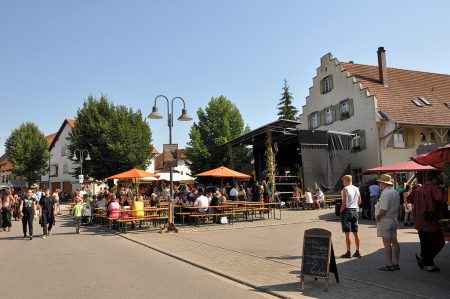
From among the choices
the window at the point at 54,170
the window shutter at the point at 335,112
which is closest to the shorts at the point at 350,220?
the window shutter at the point at 335,112

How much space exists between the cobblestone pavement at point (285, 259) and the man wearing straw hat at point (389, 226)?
0.28 meters

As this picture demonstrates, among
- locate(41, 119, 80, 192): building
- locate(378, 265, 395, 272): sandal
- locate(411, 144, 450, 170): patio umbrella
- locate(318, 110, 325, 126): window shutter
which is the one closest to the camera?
locate(378, 265, 395, 272): sandal

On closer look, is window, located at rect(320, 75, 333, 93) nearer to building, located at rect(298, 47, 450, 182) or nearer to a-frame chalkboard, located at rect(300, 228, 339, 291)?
building, located at rect(298, 47, 450, 182)

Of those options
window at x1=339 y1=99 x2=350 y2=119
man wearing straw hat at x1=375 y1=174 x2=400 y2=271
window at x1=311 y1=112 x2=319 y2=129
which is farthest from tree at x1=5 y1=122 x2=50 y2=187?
man wearing straw hat at x1=375 y1=174 x2=400 y2=271

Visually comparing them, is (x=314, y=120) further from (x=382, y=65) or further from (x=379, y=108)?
(x=379, y=108)

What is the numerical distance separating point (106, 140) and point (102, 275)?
106 feet

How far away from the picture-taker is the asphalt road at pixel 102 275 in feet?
23.0

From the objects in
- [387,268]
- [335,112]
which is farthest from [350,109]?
[387,268]

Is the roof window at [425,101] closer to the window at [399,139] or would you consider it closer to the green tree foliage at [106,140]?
the window at [399,139]

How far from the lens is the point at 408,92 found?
33469 millimetres

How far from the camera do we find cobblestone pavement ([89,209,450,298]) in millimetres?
6922

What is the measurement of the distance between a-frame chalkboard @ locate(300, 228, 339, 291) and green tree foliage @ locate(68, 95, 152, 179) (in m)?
33.6

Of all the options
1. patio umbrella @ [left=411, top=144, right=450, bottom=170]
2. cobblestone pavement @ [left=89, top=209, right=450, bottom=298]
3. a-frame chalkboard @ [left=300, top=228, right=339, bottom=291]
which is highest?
patio umbrella @ [left=411, top=144, right=450, bottom=170]

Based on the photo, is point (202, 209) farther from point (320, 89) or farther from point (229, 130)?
point (229, 130)
